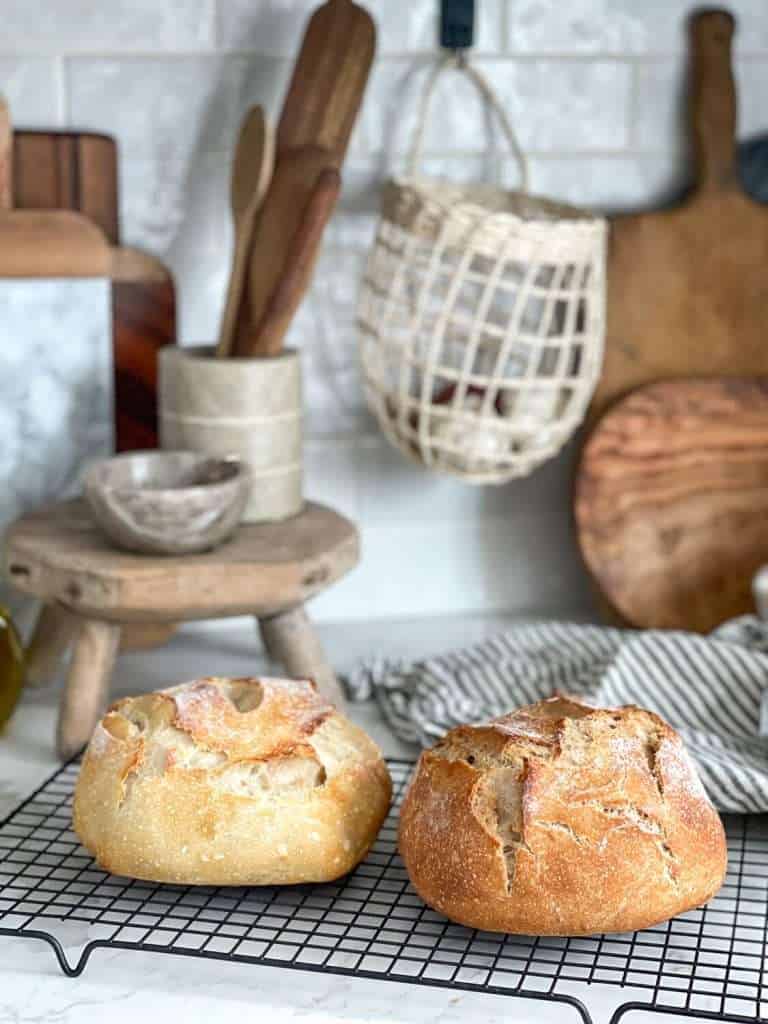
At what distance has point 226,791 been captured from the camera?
0.77 metres

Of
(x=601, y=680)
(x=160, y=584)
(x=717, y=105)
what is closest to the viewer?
(x=160, y=584)

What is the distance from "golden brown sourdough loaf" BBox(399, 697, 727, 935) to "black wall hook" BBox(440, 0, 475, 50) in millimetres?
701

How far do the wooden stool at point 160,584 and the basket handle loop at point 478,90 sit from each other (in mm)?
369

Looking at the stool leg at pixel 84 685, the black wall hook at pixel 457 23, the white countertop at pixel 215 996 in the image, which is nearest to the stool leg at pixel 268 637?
the stool leg at pixel 84 685

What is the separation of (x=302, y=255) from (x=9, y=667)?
37cm

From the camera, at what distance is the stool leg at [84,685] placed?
101 centimetres

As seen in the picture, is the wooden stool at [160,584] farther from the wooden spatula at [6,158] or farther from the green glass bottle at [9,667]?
the wooden spatula at [6,158]

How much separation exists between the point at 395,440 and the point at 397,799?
0.36 meters

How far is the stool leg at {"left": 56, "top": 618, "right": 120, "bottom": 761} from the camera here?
3.31 ft

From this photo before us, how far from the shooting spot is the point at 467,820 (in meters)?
0.73

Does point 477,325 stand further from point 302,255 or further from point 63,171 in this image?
point 63,171

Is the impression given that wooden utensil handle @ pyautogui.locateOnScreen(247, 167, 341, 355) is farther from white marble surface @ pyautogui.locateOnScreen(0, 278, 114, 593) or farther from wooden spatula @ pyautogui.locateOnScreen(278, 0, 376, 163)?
white marble surface @ pyautogui.locateOnScreen(0, 278, 114, 593)

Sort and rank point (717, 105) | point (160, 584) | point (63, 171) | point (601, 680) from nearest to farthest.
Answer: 1. point (160, 584)
2. point (601, 680)
3. point (63, 171)
4. point (717, 105)

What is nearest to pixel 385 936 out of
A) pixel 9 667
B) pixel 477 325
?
pixel 9 667
